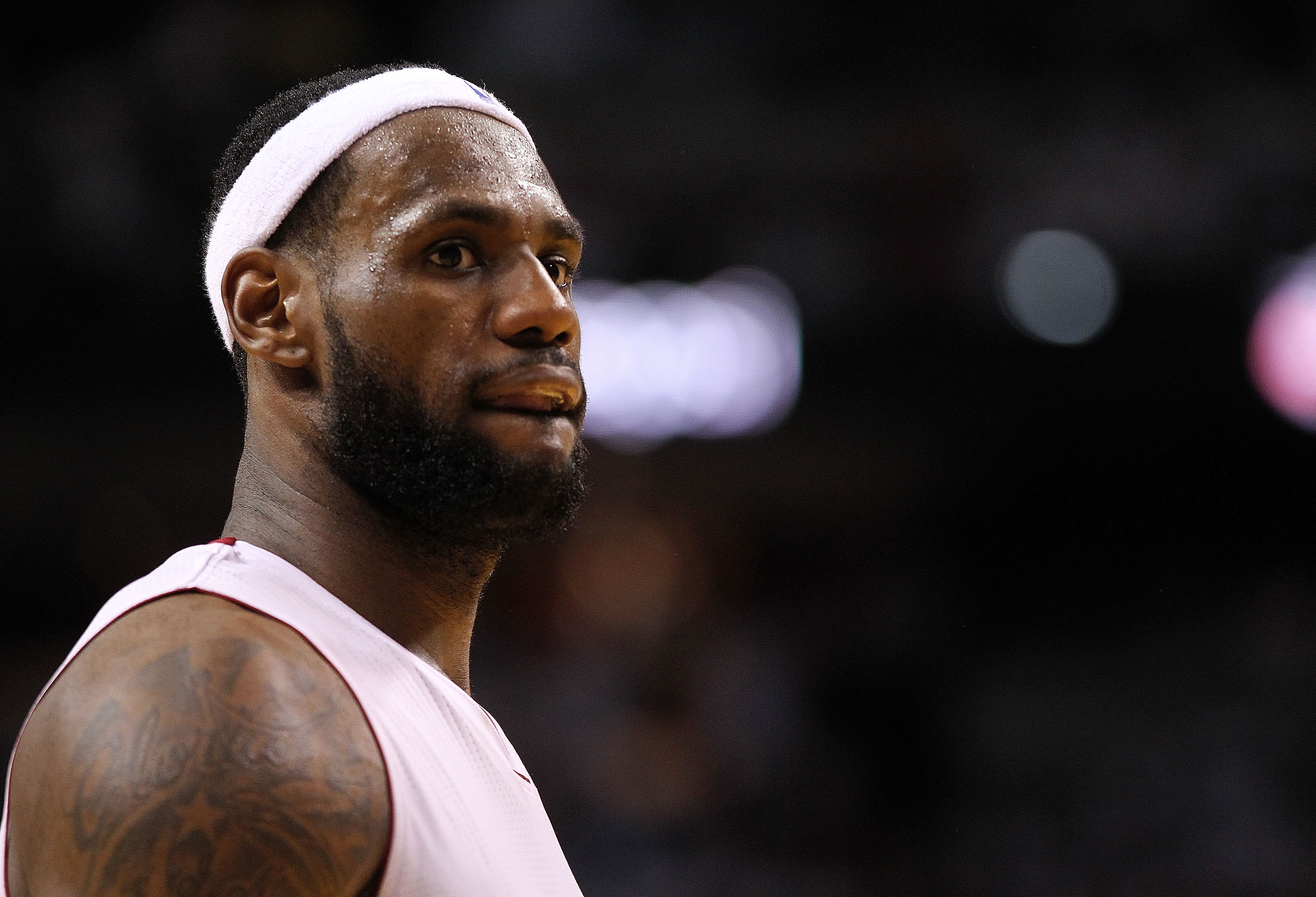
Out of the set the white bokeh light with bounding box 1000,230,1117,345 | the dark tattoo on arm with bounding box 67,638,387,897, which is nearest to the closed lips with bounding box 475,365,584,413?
A: the dark tattoo on arm with bounding box 67,638,387,897

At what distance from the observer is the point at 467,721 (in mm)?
1932

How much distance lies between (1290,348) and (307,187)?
851 centimetres

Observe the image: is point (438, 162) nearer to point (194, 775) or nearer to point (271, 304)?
point (271, 304)

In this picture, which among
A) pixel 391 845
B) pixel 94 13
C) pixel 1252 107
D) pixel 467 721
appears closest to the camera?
pixel 391 845

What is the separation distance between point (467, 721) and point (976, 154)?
802 centimetres

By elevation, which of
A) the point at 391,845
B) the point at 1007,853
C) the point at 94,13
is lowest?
the point at 1007,853

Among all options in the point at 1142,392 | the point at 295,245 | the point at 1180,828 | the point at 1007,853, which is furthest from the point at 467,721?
the point at 1142,392

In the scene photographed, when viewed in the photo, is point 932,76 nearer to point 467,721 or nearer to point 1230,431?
point 1230,431

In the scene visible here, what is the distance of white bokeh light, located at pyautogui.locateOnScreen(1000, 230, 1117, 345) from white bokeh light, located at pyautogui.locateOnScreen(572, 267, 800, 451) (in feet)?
5.38

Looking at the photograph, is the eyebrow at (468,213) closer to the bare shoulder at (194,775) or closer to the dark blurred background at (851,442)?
the bare shoulder at (194,775)

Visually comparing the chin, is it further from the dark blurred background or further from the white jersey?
the dark blurred background

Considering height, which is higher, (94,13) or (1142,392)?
(94,13)

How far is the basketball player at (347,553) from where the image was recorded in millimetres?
1449

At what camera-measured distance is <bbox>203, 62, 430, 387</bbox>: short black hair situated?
213 centimetres
